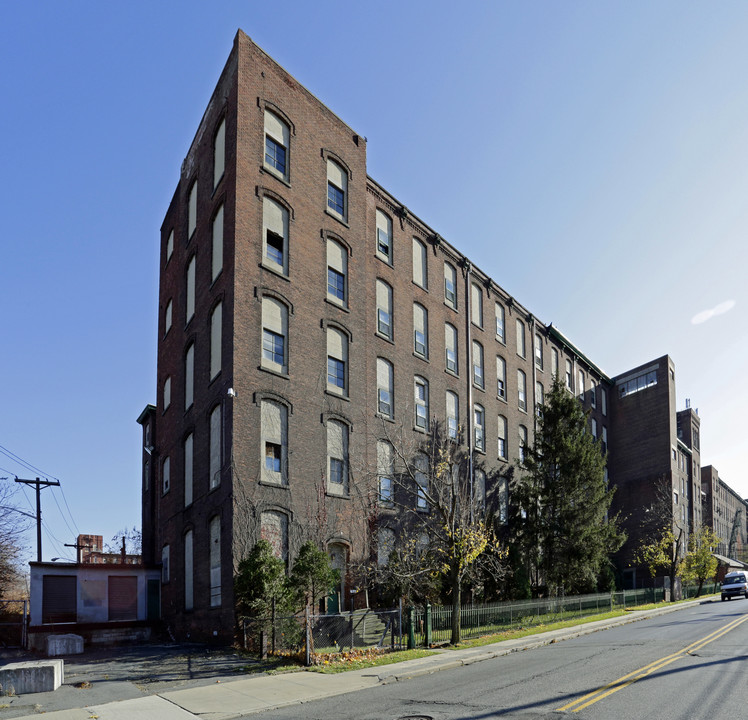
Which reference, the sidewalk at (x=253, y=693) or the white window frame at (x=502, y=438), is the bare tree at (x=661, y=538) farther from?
the sidewalk at (x=253, y=693)

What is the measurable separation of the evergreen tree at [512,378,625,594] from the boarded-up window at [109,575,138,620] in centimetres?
2091

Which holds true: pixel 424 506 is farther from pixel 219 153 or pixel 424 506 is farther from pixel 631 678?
pixel 631 678

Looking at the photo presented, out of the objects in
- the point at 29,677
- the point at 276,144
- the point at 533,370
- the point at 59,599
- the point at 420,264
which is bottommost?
the point at 59,599

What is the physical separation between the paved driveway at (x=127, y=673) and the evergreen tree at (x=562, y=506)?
72.1 feet

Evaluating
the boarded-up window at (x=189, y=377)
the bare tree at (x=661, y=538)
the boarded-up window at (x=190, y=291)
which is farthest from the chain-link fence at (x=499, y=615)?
the boarded-up window at (x=190, y=291)

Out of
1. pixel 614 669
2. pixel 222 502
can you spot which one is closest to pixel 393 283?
pixel 222 502

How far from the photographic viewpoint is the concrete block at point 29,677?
15.0 m

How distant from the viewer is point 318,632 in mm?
22812

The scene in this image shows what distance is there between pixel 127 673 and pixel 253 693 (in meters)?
5.37

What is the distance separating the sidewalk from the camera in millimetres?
13258

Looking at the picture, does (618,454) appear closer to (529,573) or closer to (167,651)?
(529,573)

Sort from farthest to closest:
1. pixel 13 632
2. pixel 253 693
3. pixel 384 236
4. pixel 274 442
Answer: pixel 384 236, pixel 13 632, pixel 274 442, pixel 253 693

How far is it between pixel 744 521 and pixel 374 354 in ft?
405

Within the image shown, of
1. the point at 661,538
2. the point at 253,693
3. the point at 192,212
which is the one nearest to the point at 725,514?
the point at 661,538
